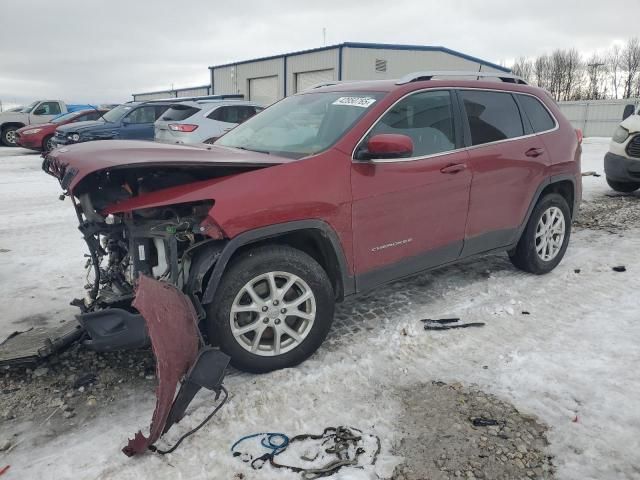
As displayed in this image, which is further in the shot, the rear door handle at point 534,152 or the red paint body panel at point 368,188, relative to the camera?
the rear door handle at point 534,152

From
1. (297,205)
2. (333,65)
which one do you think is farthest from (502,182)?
(333,65)

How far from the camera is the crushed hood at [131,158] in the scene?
276 centimetres

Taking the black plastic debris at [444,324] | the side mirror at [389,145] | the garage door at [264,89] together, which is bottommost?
the black plastic debris at [444,324]

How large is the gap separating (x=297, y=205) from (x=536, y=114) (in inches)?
117

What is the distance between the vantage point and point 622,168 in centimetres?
862

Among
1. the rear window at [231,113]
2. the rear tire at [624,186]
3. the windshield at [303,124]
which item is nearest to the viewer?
the windshield at [303,124]

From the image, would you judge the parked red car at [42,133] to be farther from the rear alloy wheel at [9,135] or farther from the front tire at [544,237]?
the front tire at [544,237]

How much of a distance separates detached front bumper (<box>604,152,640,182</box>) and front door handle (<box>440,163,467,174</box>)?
242 inches

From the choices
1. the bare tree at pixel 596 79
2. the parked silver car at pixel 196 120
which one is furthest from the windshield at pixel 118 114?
the bare tree at pixel 596 79

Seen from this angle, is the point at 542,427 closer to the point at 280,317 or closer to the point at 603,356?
the point at 603,356

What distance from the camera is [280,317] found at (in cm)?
315

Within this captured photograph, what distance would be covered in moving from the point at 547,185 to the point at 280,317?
3126 mm

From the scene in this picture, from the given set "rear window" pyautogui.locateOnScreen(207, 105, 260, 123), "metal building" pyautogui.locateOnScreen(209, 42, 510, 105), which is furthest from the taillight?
"metal building" pyautogui.locateOnScreen(209, 42, 510, 105)

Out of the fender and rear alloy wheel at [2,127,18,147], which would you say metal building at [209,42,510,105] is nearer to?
rear alloy wheel at [2,127,18,147]
